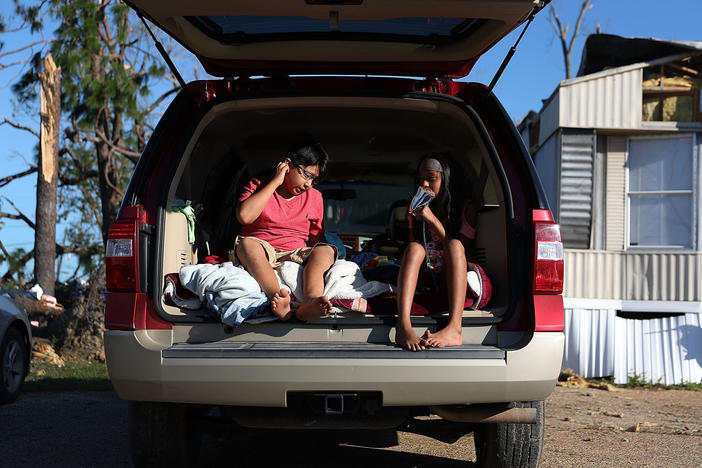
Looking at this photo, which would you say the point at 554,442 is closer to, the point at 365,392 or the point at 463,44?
the point at 365,392

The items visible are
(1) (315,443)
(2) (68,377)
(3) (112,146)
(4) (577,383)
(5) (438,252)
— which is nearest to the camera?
(5) (438,252)

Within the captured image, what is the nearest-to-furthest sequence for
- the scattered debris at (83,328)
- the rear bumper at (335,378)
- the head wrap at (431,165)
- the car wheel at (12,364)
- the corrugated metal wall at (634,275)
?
the rear bumper at (335,378), the head wrap at (431,165), the car wheel at (12,364), the scattered debris at (83,328), the corrugated metal wall at (634,275)

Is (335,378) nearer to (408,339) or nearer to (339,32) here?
(408,339)

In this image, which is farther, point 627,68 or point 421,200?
point 627,68

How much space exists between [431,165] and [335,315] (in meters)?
1.16

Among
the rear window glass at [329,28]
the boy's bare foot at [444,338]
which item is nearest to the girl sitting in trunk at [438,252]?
the boy's bare foot at [444,338]

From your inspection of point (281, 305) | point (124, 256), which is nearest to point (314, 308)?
point (281, 305)

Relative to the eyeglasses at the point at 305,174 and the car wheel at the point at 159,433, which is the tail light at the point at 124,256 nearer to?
the car wheel at the point at 159,433

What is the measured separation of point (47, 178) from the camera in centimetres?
1532

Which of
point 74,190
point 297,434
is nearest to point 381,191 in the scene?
point 297,434

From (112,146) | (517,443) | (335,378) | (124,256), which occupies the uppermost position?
(112,146)

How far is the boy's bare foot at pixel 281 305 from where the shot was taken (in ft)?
11.1

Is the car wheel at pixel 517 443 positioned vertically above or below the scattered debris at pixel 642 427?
above

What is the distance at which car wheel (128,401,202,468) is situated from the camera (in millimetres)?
3645
